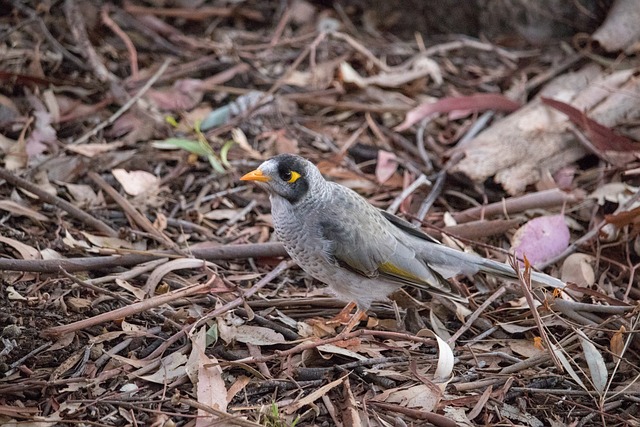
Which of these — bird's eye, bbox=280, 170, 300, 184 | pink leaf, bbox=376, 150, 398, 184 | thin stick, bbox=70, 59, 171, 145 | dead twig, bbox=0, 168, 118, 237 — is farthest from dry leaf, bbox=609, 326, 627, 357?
thin stick, bbox=70, 59, 171, 145

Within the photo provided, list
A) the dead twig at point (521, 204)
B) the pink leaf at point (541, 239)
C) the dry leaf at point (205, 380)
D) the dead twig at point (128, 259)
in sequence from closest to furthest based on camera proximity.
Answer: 1. the dry leaf at point (205, 380)
2. the dead twig at point (128, 259)
3. the pink leaf at point (541, 239)
4. the dead twig at point (521, 204)

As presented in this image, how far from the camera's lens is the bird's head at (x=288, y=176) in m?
4.21

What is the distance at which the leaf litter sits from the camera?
12.2ft

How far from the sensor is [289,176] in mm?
4242

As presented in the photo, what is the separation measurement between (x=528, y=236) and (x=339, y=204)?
1323 mm

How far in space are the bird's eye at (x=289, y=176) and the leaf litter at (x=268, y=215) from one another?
56 centimetres

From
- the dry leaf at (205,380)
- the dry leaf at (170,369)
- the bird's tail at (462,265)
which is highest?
the bird's tail at (462,265)

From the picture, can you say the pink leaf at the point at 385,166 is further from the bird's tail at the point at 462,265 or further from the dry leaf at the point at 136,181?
the dry leaf at the point at 136,181

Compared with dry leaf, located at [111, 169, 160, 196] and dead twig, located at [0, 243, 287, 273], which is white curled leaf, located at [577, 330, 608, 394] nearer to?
dead twig, located at [0, 243, 287, 273]

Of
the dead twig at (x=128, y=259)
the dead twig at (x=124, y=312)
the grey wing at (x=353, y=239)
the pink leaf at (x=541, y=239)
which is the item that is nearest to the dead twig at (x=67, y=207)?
the dead twig at (x=128, y=259)

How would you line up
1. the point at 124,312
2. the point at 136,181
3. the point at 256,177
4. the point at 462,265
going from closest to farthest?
the point at 124,312, the point at 256,177, the point at 462,265, the point at 136,181

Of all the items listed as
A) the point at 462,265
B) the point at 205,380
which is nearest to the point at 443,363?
the point at 462,265

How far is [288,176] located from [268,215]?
985 mm

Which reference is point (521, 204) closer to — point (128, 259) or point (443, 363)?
point (443, 363)
